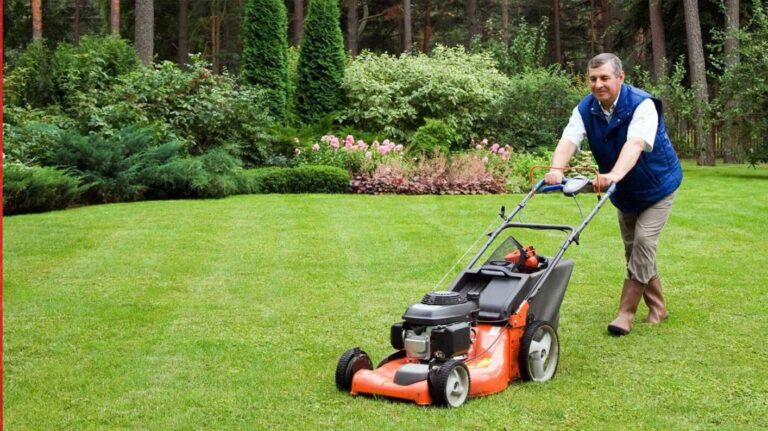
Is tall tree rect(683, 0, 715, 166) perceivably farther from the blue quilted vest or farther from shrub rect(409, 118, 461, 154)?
the blue quilted vest

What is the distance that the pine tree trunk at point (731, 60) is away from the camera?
19062mm

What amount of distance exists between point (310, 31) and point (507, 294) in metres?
→ 18.0

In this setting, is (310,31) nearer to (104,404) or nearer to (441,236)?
(441,236)

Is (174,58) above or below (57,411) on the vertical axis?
above

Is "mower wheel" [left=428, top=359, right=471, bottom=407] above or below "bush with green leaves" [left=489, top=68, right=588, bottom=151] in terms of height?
below

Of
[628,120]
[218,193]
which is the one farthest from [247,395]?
[218,193]

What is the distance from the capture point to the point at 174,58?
130 ft

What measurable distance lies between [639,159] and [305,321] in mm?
2435

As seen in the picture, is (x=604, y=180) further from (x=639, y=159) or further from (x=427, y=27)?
(x=427, y=27)

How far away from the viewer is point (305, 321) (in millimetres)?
6234

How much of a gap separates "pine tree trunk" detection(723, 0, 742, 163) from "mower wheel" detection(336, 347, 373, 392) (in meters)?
15.6

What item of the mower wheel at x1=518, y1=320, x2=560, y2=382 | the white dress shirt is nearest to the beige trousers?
the white dress shirt

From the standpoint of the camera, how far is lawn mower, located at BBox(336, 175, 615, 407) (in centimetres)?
417

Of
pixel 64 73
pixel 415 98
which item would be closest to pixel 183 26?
pixel 415 98
